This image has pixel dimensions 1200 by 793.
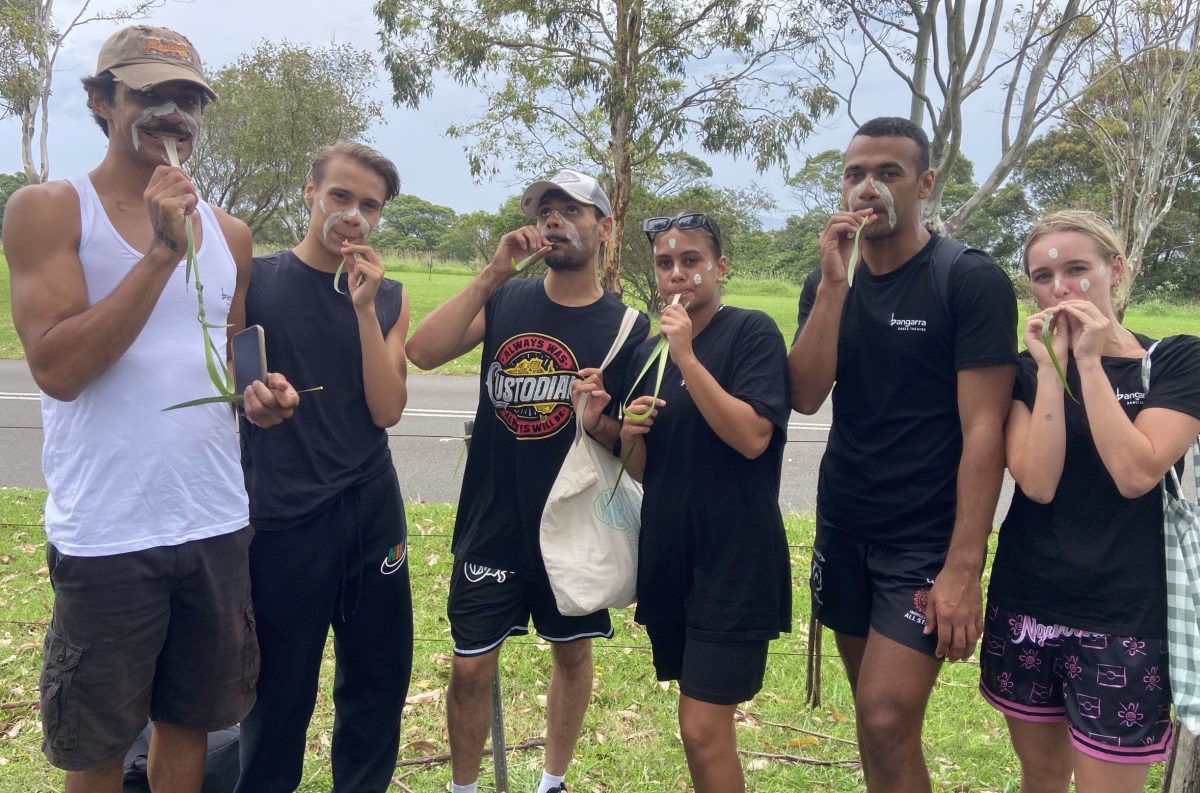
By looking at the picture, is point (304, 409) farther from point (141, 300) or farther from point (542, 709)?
point (542, 709)

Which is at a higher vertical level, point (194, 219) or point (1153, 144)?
point (1153, 144)

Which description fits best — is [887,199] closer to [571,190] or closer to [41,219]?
[571,190]

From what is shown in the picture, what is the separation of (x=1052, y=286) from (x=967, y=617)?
998 millimetres

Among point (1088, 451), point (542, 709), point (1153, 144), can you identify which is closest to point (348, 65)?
point (1153, 144)

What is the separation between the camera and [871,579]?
2.77m

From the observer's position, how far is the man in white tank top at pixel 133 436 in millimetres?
2152

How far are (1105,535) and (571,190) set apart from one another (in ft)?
6.72

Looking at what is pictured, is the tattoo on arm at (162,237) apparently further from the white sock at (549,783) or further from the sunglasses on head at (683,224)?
the white sock at (549,783)

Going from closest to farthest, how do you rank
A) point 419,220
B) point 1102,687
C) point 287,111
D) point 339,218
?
point 1102,687 < point 339,218 < point 287,111 < point 419,220

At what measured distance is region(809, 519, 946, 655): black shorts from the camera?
102 inches

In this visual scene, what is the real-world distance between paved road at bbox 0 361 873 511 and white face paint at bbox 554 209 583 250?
3504mm

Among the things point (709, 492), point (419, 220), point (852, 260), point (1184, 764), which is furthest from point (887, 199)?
point (419, 220)

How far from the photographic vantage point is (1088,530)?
2324mm

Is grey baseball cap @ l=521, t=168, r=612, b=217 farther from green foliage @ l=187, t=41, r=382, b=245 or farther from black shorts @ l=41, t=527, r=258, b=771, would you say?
green foliage @ l=187, t=41, r=382, b=245
